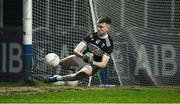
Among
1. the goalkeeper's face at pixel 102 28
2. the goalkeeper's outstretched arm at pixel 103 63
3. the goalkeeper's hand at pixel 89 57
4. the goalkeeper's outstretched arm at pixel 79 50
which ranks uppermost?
the goalkeeper's face at pixel 102 28

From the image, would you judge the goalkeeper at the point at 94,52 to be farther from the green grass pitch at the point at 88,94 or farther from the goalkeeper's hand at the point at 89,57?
the green grass pitch at the point at 88,94

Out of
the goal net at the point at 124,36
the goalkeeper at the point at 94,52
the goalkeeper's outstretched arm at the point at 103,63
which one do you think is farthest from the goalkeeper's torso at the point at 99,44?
the goal net at the point at 124,36

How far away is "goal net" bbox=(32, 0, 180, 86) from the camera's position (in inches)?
664

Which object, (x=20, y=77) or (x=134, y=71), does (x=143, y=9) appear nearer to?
(x=134, y=71)

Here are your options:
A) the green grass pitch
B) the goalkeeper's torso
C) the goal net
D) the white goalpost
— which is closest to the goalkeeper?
the goalkeeper's torso

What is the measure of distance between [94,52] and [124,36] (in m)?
3.77

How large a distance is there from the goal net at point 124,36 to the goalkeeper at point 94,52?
3463 millimetres

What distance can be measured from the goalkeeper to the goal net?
3463mm

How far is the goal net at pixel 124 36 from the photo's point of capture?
16859 mm

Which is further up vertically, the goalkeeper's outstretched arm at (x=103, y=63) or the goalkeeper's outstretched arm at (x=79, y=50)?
the goalkeeper's outstretched arm at (x=79, y=50)

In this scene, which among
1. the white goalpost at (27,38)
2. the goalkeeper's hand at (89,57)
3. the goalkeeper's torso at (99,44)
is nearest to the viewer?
the goalkeeper's hand at (89,57)

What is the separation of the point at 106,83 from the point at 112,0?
1.97 meters

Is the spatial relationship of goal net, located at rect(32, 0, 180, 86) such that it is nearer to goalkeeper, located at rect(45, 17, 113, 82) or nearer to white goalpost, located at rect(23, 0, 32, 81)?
white goalpost, located at rect(23, 0, 32, 81)

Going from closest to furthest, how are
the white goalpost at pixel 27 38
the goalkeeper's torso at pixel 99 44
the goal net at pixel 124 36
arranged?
the goalkeeper's torso at pixel 99 44 < the white goalpost at pixel 27 38 < the goal net at pixel 124 36
